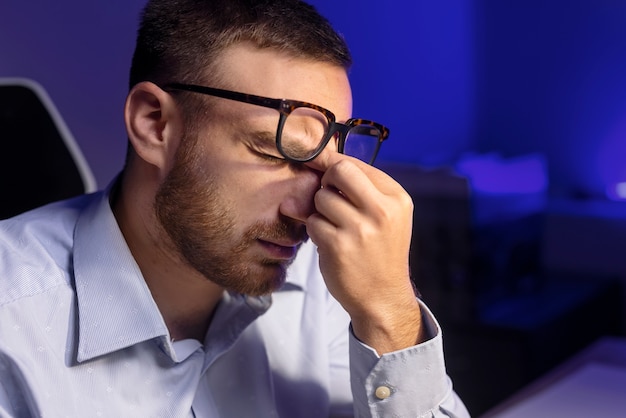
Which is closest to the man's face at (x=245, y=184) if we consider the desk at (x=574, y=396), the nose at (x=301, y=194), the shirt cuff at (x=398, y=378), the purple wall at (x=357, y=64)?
the nose at (x=301, y=194)

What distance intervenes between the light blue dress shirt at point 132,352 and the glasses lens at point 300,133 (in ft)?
0.83

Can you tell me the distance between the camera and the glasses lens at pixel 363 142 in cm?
109

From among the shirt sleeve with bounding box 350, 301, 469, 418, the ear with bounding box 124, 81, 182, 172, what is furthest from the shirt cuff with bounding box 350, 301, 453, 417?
the ear with bounding box 124, 81, 182, 172

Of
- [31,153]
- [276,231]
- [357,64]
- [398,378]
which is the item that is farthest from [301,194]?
[357,64]

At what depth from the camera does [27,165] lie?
1.17 metres

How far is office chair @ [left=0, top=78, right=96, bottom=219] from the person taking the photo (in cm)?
115

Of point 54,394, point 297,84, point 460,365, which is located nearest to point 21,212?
point 54,394

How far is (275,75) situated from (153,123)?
20 centimetres

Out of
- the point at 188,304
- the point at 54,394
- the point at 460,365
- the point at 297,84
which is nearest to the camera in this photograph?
the point at 54,394

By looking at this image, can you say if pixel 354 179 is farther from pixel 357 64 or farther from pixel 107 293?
pixel 357 64

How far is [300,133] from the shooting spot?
1.00 metres

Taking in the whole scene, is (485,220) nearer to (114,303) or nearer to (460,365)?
(460,365)

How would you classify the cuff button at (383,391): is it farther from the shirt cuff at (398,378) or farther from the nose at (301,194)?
the nose at (301,194)

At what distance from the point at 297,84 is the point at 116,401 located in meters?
0.47
